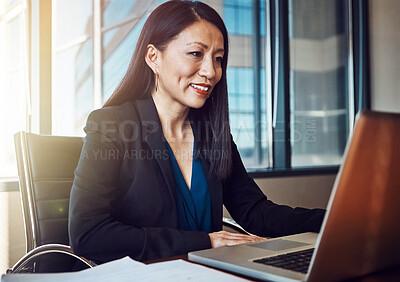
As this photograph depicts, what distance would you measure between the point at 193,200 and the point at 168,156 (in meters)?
0.18

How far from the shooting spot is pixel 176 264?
2.40 ft

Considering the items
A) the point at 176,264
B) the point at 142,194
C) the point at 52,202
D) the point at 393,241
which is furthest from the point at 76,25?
the point at 393,241

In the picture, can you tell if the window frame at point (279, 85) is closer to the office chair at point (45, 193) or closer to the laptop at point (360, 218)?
the office chair at point (45, 193)

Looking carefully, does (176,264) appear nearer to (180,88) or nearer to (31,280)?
(31,280)

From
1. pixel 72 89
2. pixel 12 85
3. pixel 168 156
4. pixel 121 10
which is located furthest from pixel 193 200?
pixel 121 10

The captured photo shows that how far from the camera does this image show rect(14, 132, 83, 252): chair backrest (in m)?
1.44

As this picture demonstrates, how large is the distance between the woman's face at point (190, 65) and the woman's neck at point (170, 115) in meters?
0.02

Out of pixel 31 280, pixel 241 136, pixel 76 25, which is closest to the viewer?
pixel 31 280

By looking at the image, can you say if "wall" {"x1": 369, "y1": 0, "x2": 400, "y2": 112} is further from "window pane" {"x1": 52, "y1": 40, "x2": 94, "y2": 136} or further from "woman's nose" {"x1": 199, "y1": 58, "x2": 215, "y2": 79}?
"woman's nose" {"x1": 199, "y1": 58, "x2": 215, "y2": 79}

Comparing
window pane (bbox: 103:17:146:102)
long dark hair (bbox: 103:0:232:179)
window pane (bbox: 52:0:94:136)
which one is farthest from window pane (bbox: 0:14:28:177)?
long dark hair (bbox: 103:0:232:179)

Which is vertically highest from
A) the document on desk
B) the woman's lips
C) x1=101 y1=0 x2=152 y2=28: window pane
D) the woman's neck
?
x1=101 y1=0 x2=152 y2=28: window pane

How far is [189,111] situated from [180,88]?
0.14 metres

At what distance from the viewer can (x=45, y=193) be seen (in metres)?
1.47

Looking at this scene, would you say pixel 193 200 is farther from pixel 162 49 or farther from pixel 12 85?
pixel 12 85
